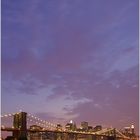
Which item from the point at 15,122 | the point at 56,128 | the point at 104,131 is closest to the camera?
the point at 15,122

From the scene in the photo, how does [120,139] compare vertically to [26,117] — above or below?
below

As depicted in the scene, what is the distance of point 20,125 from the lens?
30172mm

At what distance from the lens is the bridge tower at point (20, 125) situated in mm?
28266

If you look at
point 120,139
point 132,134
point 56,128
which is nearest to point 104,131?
point 120,139

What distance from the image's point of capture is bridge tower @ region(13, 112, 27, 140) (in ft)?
92.7

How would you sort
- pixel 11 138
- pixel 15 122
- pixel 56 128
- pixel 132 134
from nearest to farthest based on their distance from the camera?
pixel 11 138 → pixel 15 122 → pixel 56 128 → pixel 132 134

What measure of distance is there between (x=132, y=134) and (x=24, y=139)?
116 ft

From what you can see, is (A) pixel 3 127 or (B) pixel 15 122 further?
(B) pixel 15 122

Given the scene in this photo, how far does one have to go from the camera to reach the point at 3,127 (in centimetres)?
2744

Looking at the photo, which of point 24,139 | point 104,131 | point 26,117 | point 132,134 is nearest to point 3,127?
point 24,139

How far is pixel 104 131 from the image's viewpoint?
53.1m

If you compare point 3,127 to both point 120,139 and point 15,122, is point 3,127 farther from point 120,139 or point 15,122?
point 120,139

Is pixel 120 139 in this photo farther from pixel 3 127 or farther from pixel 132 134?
pixel 3 127

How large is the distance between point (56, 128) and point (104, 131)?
1436cm
